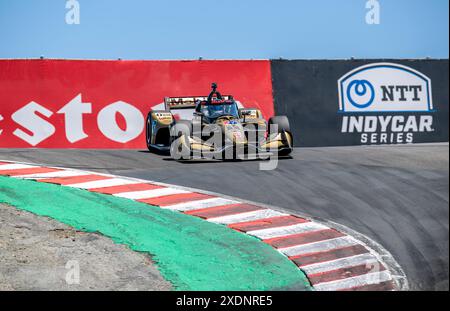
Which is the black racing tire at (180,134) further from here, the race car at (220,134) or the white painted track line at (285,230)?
the white painted track line at (285,230)

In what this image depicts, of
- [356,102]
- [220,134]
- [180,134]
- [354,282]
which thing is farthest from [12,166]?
[356,102]

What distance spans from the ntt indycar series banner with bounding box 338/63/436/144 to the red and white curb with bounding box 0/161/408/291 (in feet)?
32.8

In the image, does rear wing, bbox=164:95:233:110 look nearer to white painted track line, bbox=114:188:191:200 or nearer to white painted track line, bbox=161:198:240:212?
white painted track line, bbox=114:188:191:200

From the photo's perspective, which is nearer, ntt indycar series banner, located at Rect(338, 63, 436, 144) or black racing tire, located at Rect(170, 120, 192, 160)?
black racing tire, located at Rect(170, 120, 192, 160)

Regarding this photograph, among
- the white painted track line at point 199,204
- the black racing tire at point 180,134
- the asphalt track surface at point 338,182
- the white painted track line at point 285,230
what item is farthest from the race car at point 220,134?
the white painted track line at point 285,230

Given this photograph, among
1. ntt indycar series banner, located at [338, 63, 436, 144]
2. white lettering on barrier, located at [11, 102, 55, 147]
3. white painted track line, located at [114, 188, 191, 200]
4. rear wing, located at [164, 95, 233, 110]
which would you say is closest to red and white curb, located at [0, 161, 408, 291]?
white painted track line, located at [114, 188, 191, 200]

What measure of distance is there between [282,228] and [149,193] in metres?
2.67

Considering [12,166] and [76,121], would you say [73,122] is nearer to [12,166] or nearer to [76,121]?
[76,121]

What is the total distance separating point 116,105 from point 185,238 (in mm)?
10250

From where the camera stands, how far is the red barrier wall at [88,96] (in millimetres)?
17578

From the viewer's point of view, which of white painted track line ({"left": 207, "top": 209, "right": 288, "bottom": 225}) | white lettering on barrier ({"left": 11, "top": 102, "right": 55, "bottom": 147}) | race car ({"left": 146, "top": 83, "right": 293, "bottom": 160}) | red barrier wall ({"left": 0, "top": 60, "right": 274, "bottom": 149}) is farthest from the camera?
red barrier wall ({"left": 0, "top": 60, "right": 274, "bottom": 149})

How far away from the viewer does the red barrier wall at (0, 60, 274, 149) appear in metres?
17.6

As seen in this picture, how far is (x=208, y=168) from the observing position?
12.9 m
